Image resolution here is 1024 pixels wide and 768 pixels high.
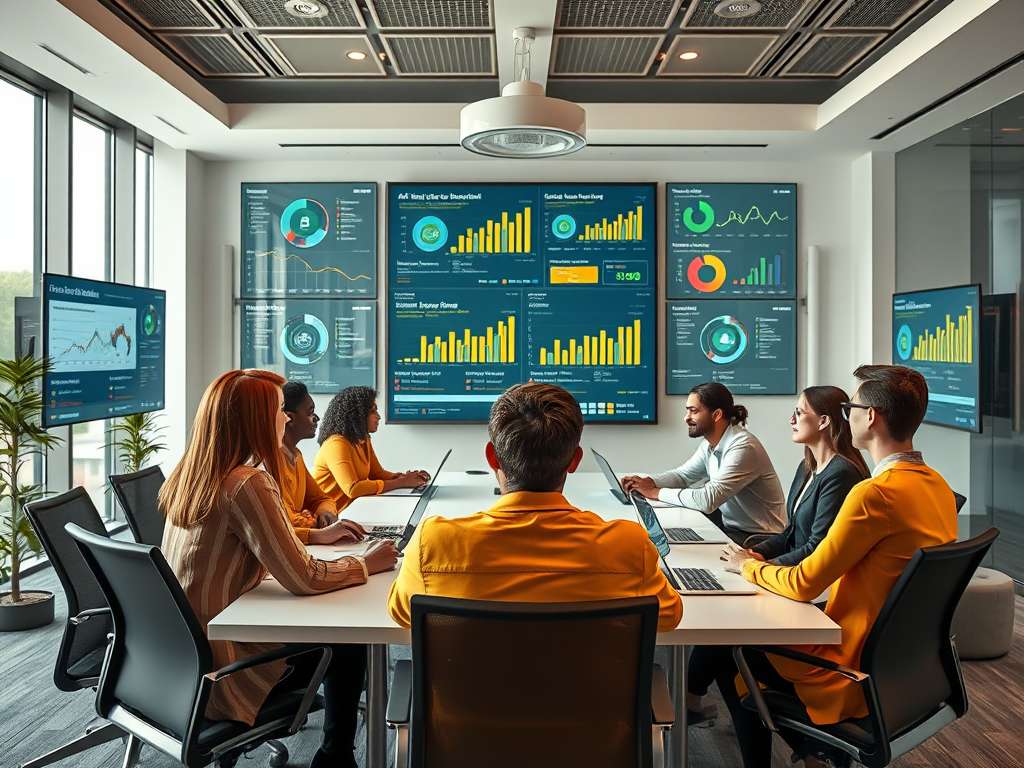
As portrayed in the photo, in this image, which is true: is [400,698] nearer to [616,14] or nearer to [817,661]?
[817,661]

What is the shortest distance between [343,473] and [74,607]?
169 centimetres

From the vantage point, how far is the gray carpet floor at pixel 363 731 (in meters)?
2.74

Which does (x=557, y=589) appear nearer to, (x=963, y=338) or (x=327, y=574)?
(x=327, y=574)

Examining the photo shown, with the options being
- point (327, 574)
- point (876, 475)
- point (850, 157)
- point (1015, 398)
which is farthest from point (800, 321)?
point (327, 574)

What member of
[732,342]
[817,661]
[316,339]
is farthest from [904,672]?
[316,339]

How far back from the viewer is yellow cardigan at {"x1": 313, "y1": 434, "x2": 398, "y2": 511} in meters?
3.98

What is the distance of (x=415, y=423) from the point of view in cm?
611

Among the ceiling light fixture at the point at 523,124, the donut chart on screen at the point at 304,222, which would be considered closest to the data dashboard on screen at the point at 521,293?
the donut chart on screen at the point at 304,222

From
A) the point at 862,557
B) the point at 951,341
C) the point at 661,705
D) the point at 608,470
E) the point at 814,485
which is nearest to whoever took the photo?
the point at 661,705

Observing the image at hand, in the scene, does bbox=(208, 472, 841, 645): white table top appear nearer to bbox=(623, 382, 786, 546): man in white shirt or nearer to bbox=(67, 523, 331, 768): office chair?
bbox=(67, 523, 331, 768): office chair

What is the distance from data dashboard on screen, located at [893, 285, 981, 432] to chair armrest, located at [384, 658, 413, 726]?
12.9ft

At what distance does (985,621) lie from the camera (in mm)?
3639

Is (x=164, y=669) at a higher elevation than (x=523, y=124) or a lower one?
lower

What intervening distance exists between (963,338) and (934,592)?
3.46 meters
